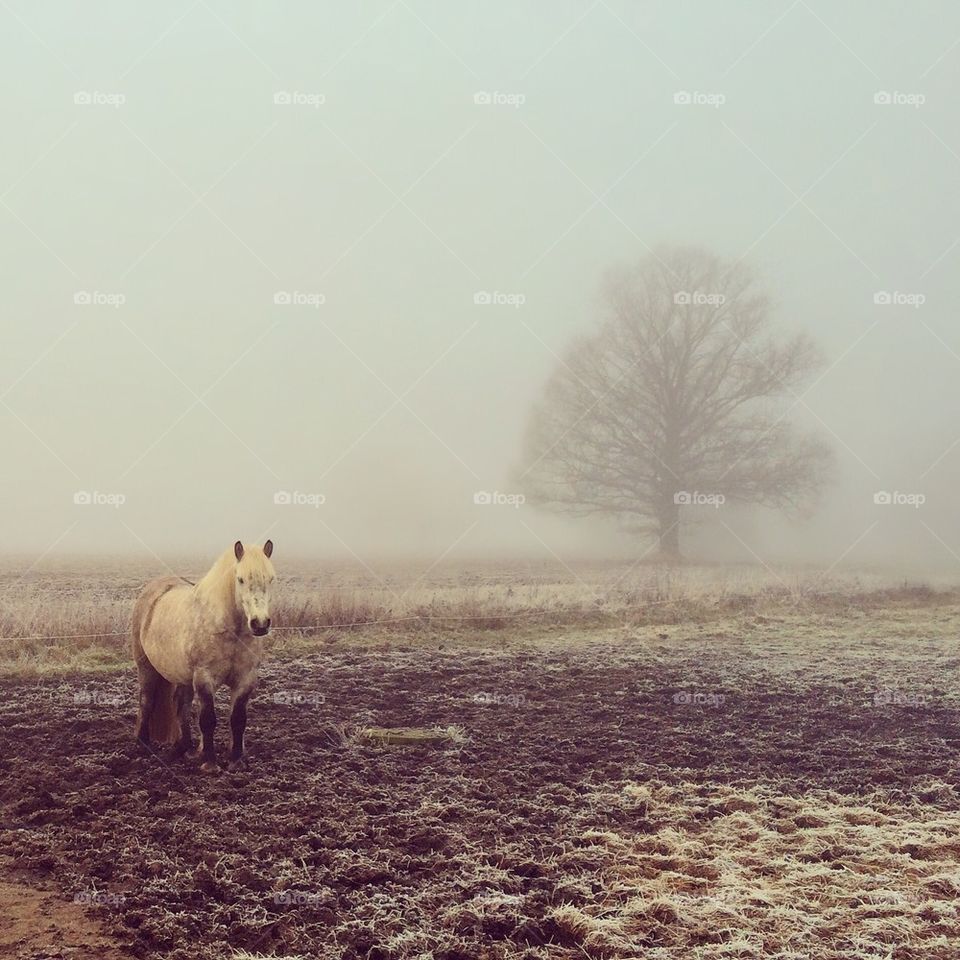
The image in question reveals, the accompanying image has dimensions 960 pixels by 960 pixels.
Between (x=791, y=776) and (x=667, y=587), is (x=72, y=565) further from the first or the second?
(x=791, y=776)

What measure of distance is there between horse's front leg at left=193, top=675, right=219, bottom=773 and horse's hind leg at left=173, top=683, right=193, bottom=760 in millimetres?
275

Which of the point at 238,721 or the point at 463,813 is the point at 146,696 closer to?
the point at 238,721

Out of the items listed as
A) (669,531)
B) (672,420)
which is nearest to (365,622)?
(669,531)

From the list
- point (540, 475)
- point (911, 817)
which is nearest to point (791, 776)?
point (911, 817)

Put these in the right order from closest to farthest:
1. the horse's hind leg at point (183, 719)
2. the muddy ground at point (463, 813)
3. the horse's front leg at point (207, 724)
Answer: the muddy ground at point (463, 813) < the horse's front leg at point (207, 724) < the horse's hind leg at point (183, 719)

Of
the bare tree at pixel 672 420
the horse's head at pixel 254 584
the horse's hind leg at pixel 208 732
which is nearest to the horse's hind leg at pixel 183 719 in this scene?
the horse's hind leg at pixel 208 732

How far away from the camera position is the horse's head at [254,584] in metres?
6.27

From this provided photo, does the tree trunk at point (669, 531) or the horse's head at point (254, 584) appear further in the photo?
the tree trunk at point (669, 531)

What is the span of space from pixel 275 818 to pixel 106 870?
1013mm

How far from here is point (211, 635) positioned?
6.64m

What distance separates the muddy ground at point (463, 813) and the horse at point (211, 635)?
395 millimetres

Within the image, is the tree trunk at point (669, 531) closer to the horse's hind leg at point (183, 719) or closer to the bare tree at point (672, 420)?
the bare tree at point (672, 420)

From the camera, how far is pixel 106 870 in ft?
17.9

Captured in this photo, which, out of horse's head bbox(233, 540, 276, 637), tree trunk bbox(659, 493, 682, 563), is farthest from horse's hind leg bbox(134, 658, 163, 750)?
tree trunk bbox(659, 493, 682, 563)
